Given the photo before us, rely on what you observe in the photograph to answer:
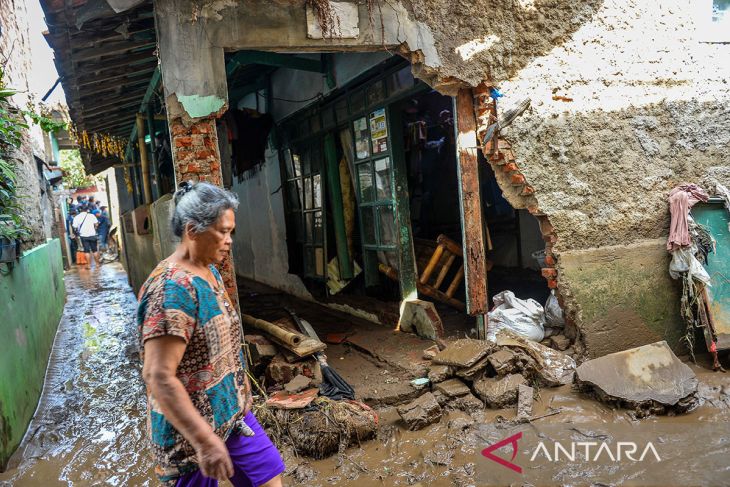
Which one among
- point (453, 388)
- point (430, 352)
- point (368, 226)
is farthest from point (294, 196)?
point (453, 388)

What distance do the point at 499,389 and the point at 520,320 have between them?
3.22 ft

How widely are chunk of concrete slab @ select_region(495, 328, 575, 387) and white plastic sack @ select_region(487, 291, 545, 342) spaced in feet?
0.51

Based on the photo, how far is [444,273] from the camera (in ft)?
19.5

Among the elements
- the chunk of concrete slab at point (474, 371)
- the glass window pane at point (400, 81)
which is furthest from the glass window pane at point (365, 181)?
the chunk of concrete slab at point (474, 371)

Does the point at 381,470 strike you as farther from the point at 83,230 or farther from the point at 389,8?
the point at 83,230

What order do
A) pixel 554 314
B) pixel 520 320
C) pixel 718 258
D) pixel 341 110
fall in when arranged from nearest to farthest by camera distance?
pixel 718 258
pixel 520 320
pixel 554 314
pixel 341 110

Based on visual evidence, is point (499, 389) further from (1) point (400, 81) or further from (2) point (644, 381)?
(1) point (400, 81)

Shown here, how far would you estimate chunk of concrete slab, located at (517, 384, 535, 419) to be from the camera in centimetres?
347

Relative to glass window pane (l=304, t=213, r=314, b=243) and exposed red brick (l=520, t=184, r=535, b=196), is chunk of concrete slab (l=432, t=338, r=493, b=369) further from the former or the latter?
glass window pane (l=304, t=213, r=314, b=243)

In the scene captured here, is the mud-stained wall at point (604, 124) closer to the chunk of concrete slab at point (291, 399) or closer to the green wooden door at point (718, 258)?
the green wooden door at point (718, 258)

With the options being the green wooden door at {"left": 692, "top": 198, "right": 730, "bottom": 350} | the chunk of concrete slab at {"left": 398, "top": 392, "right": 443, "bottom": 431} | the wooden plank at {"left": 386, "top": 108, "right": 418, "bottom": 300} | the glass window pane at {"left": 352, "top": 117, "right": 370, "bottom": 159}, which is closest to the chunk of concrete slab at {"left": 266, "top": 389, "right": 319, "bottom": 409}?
the chunk of concrete slab at {"left": 398, "top": 392, "right": 443, "bottom": 431}

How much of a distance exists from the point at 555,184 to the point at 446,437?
2.39 m

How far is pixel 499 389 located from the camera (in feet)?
12.0

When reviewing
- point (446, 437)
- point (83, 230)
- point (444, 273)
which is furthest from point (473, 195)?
point (83, 230)
